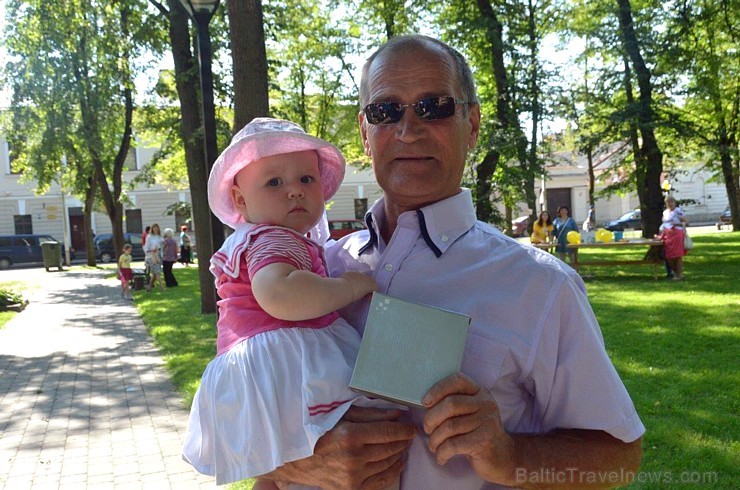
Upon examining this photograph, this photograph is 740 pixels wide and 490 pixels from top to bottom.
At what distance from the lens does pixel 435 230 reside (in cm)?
214

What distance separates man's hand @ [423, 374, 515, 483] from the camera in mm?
1663

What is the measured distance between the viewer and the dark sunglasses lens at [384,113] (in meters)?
2.28

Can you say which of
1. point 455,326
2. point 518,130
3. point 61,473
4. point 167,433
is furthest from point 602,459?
point 518,130

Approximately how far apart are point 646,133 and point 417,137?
19.8 metres

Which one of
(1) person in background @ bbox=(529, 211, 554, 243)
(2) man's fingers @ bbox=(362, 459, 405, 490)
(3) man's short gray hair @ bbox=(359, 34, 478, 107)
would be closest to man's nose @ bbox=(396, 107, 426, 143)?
(3) man's short gray hair @ bbox=(359, 34, 478, 107)

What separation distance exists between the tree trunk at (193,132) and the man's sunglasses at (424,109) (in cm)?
1265

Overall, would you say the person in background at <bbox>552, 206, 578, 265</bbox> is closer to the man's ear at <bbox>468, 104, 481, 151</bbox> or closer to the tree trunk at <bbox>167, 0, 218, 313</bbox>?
the tree trunk at <bbox>167, 0, 218, 313</bbox>

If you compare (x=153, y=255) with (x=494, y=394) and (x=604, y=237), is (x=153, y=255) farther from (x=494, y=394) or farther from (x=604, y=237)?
(x=494, y=394)

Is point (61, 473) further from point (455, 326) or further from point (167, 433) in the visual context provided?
point (455, 326)

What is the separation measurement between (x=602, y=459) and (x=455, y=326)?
2.08 feet

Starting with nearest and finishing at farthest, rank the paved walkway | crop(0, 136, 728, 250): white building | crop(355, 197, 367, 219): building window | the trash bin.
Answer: the paved walkway, the trash bin, crop(0, 136, 728, 250): white building, crop(355, 197, 367, 219): building window

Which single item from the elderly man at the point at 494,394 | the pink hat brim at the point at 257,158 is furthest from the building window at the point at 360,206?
the elderly man at the point at 494,394

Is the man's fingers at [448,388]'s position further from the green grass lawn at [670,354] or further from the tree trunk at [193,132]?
the tree trunk at [193,132]

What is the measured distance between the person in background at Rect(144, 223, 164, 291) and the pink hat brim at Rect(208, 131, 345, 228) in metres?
21.3
